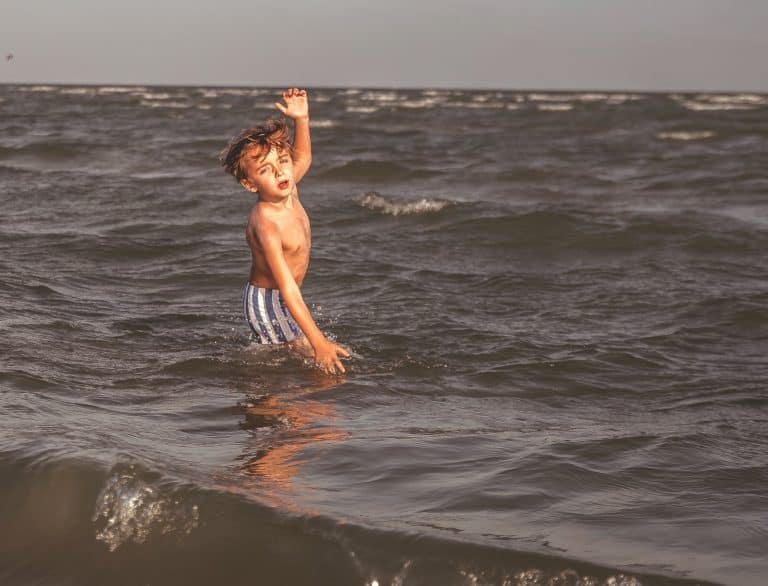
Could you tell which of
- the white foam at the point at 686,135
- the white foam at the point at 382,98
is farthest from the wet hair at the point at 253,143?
the white foam at the point at 382,98

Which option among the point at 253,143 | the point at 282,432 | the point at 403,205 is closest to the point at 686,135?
the point at 403,205

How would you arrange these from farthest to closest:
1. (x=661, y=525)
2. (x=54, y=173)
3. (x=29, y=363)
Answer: (x=54, y=173), (x=29, y=363), (x=661, y=525)

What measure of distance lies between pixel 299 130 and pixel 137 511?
121 inches

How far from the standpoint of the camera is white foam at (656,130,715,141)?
28266mm

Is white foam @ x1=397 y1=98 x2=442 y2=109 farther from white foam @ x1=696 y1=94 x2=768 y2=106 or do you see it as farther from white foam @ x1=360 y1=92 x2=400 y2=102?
white foam @ x1=696 y1=94 x2=768 y2=106

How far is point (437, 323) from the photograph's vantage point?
762cm

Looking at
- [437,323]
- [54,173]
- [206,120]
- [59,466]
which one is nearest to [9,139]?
[54,173]

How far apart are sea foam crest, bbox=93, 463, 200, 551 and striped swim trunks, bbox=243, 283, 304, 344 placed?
2357 millimetres

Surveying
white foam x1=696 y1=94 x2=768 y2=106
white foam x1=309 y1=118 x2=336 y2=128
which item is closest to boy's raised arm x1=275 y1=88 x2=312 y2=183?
white foam x1=309 y1=118 x2=336 y2=128

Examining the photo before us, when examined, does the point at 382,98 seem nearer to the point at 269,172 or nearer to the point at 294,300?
the point at 269,172

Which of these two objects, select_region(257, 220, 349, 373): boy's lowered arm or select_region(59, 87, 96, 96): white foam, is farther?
select_region(59, 87, 96, 96): white foam

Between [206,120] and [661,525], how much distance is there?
33.0 m

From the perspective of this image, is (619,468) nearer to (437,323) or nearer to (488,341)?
(488,341)

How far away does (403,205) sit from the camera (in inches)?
540
